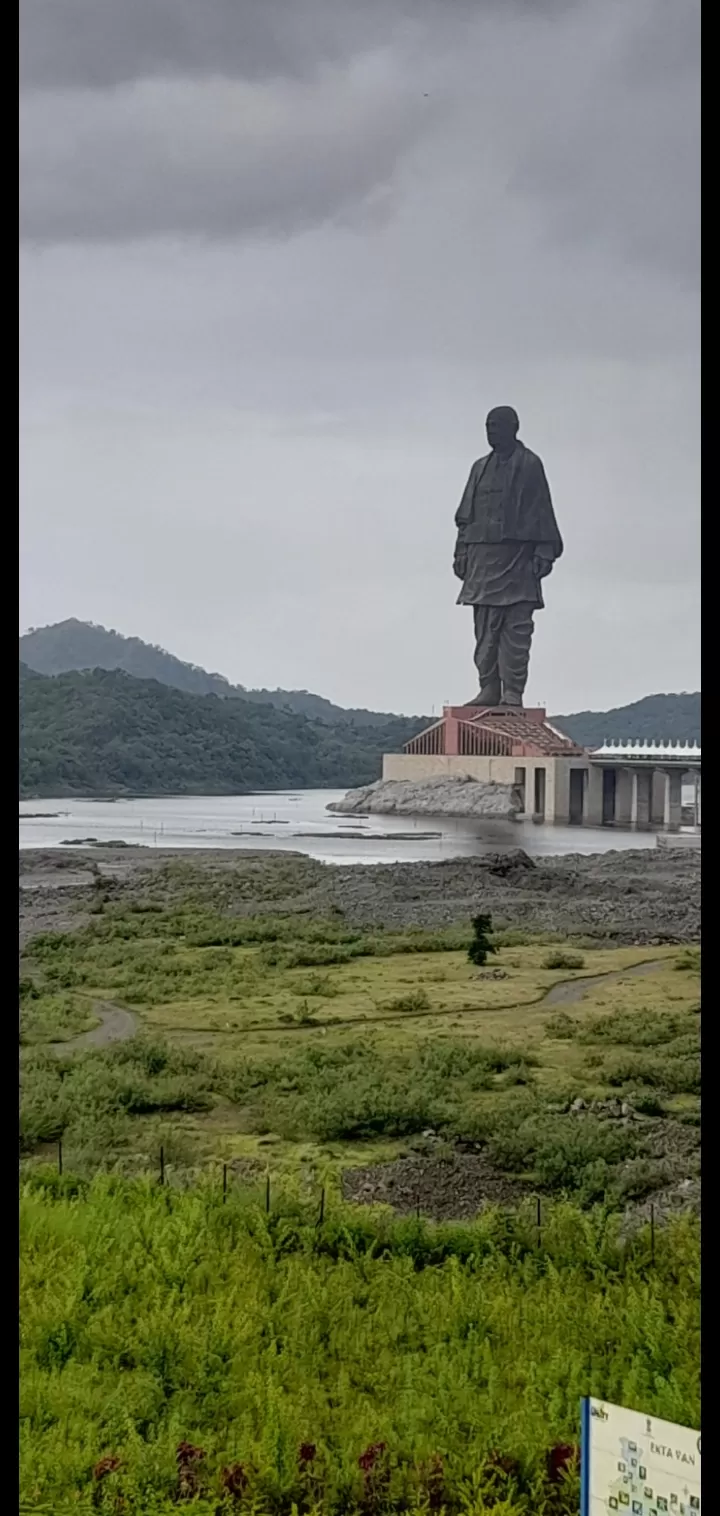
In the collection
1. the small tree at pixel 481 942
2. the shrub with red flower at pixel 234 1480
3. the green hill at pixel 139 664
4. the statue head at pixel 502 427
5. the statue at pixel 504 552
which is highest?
the statue head at pixel 502 427

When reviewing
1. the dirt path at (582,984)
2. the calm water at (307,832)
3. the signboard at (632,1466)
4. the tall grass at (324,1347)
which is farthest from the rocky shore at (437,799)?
the signboard at (632,1466)

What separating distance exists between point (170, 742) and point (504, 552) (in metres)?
0.53

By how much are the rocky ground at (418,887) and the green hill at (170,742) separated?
0.38 feet

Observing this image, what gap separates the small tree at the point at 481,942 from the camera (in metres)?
1.73

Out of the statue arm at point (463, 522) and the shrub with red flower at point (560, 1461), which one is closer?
the shrub with red flower at point (560, 1461)

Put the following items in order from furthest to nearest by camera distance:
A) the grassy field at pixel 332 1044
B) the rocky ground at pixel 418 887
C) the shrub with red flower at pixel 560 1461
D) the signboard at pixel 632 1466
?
the rocky ground at pixel 418 887 < the grassy field at pixel 332 1044 < the shrub with red flower at pixel 560 1461 < the signboard at pixel 632 1466

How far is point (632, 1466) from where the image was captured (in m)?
1.00

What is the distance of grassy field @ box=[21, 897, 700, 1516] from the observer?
1488mm

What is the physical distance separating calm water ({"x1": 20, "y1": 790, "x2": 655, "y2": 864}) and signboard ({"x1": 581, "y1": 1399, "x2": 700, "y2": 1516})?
866 millimetres

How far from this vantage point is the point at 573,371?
1722 millimetres

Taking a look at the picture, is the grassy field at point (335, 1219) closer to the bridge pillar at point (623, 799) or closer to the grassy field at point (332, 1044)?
the grassy field at point (332, 1044)

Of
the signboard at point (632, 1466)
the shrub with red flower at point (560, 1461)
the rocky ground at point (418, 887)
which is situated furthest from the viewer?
the rocky ground at point (418, 887)

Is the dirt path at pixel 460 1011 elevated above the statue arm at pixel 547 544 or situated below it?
below
